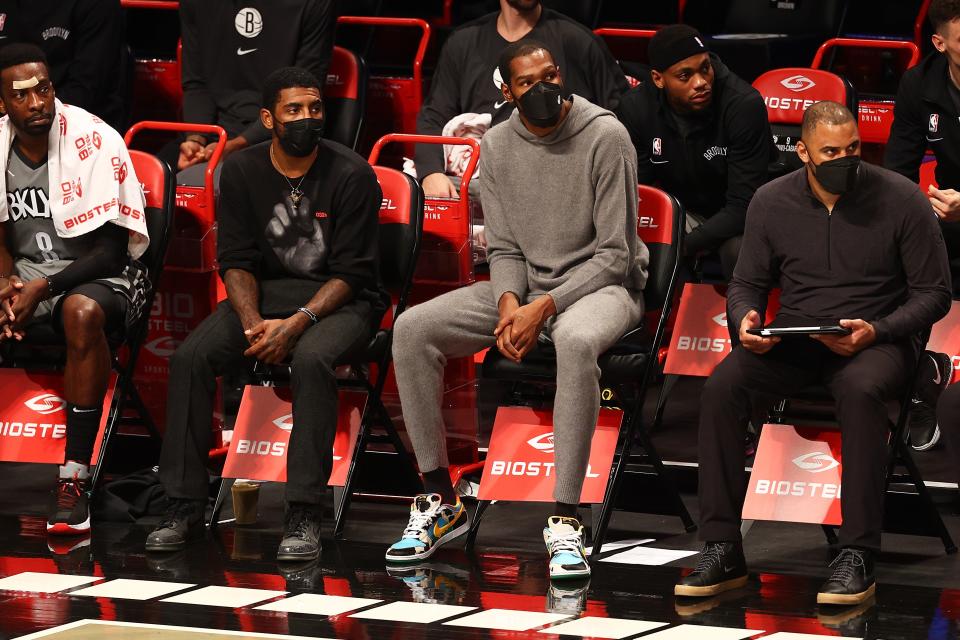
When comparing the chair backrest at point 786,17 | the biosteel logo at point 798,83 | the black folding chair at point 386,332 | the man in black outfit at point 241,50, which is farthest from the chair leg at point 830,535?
the chair backrest at point 786,17

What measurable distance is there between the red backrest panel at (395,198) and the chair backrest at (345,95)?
1.36 meters

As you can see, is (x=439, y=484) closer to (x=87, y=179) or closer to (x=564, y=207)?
(x=564, y=207)

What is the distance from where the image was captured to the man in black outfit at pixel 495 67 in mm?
6789

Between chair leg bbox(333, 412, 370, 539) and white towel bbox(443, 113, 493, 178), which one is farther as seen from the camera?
white towel bbox(443, 113, 493, 178)

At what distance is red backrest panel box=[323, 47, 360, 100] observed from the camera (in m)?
7.36

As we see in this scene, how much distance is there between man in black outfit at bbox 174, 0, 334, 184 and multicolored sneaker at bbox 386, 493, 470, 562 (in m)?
2.28

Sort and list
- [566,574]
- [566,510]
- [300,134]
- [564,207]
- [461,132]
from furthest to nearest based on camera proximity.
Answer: [461,132], [300,134], [564,207], [566,510], [566,574]

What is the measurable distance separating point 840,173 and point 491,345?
1.30 metres

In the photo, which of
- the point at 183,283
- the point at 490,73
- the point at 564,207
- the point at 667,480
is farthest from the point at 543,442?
the point at 490,73

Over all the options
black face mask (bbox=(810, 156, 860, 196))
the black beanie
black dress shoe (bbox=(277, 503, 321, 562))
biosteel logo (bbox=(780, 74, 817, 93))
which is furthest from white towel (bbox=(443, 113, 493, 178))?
black face mask (bbox=(810, 156, 860, 196))

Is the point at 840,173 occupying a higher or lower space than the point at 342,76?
higher

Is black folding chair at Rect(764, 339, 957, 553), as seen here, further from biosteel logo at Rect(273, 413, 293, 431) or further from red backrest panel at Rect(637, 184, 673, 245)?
biosteel logo at Rect(273, 413, 293, 431)

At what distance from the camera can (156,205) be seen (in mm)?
6035

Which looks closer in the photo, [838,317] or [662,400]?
[838,317]
